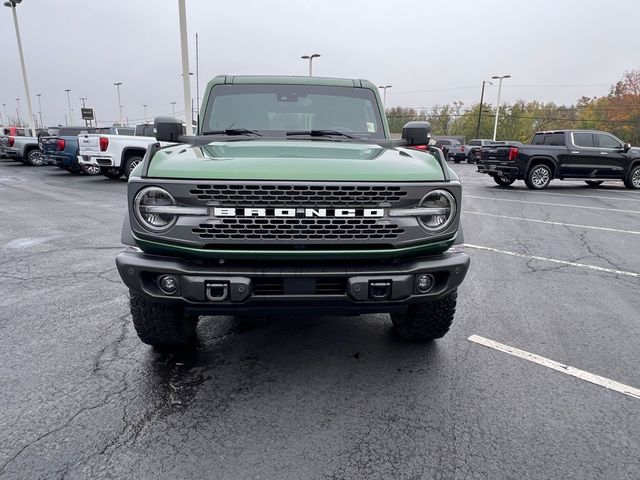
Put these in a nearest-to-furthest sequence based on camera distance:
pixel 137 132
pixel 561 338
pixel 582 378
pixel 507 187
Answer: pixel 582 378 < pixel 561 338 < pixel 507 187 < pixel 137 132

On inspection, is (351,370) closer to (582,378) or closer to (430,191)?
(430,191)

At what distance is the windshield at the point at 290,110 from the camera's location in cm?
402

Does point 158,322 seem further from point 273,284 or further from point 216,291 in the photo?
point 273,284

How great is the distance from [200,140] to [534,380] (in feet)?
9.86

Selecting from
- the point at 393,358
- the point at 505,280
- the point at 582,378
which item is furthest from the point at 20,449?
the point at 505,280

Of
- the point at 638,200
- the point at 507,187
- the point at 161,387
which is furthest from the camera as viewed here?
the point at 507,187

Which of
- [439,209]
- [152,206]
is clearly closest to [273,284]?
[152,206]

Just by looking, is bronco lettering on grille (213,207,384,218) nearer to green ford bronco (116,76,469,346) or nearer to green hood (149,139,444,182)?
green ford bronco (116,76,469,346)

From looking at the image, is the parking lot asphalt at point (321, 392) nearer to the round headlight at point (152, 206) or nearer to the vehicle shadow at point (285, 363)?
the vehicle shadow at point (285, 363)

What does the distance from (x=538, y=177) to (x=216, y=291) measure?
48.9 feet

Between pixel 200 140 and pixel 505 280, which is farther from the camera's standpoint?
pixel 505 280

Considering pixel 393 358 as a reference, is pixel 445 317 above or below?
above

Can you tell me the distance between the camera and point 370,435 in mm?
2387

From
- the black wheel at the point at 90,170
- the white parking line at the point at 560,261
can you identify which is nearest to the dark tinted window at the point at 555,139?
the white parking line at the point at 560,261
